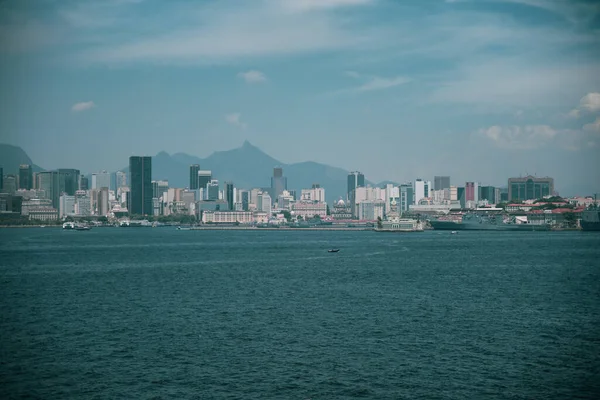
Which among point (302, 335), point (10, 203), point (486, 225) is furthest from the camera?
point (10, 203)

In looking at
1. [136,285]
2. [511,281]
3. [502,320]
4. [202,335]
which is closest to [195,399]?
[202,335]

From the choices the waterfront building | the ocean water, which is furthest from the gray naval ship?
the waterfront building

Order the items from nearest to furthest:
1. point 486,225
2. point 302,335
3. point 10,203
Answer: point 302,335 → point 486,225 → point 10,203

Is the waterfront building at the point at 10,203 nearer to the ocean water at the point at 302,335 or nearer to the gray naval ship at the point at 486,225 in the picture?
the gray naval ship at the point at 486,225

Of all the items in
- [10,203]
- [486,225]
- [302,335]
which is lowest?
[302,335]

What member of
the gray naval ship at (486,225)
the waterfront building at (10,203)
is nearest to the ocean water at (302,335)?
the gray naval ship at (486,225)

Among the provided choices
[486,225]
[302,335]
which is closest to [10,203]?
[486,225]

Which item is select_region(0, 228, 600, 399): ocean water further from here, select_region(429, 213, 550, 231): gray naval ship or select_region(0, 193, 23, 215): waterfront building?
select_region(0, 193, 23, 215): waterfront building

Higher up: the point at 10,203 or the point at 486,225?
the point at 10,203

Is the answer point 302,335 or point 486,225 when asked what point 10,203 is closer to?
point 486,225

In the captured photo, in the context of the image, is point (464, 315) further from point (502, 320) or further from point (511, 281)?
point (511, 281)
